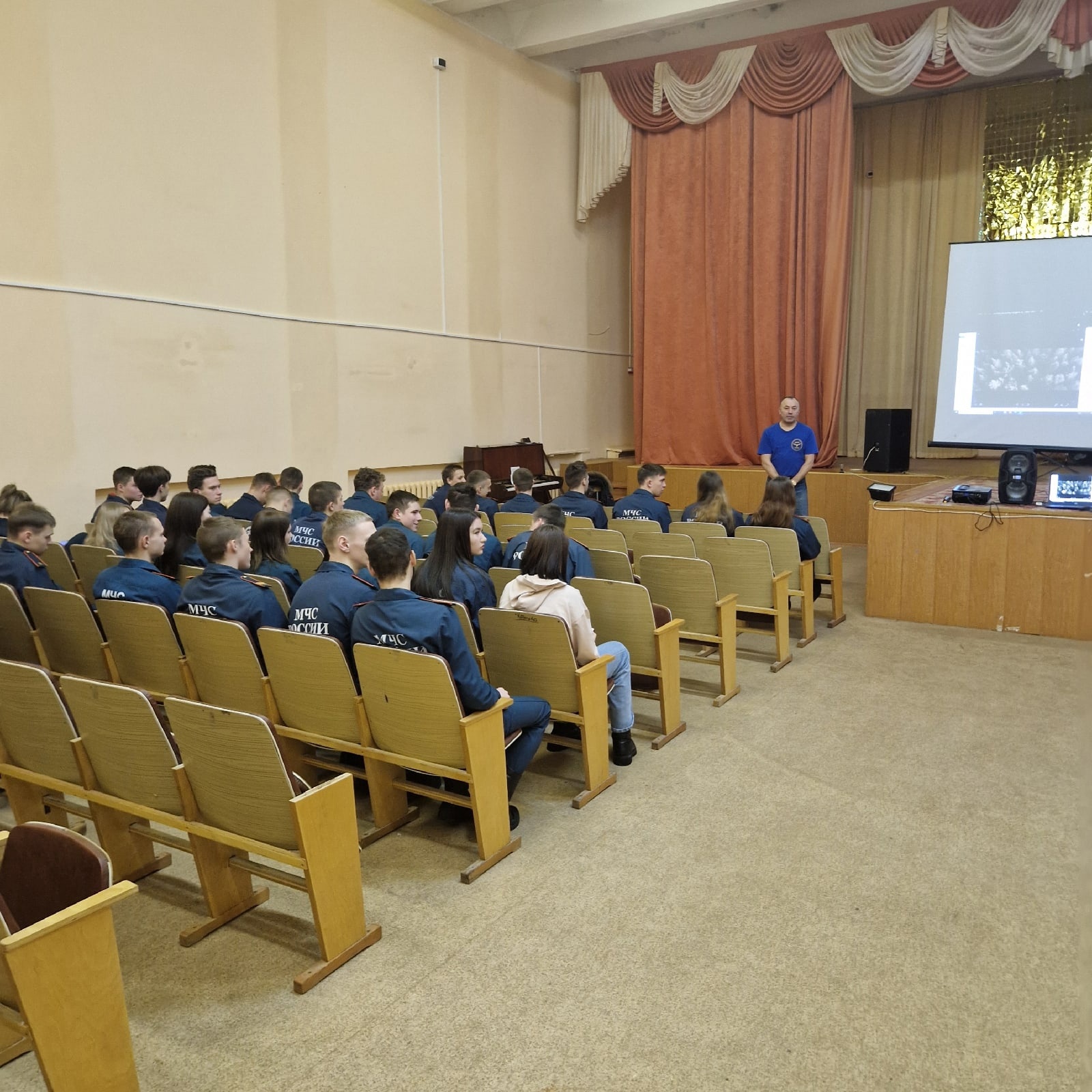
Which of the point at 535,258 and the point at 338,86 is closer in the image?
the point at 338,86

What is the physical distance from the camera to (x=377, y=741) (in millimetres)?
3135

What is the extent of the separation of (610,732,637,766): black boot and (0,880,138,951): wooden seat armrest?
2.21 metres

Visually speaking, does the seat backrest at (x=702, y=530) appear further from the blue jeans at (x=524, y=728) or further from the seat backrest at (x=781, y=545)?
the blue jeans at (x=524, y=728)

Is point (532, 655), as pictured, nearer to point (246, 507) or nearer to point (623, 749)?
point (623, 749)

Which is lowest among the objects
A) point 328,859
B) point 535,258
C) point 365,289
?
point 328,859

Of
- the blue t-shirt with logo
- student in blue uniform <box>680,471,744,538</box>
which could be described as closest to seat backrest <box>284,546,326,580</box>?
student in blue uniform <box>680,471,744,538</box>

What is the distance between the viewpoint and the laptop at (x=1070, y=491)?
18.4 ft

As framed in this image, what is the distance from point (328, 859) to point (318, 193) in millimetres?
6752

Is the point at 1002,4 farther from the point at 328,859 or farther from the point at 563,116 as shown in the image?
the point at 328,859

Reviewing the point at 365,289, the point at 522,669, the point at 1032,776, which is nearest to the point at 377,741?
the point at 522,669

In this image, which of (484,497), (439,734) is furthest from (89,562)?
(439,734)

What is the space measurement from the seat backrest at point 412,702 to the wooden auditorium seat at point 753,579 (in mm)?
2460

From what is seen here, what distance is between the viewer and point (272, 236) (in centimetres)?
745

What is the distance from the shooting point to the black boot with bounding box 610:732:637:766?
12.4 feet
